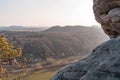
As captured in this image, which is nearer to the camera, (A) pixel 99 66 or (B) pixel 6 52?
(A) pixel 99 66

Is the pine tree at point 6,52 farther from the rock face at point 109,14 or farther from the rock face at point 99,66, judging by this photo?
the rock face at point 99,66

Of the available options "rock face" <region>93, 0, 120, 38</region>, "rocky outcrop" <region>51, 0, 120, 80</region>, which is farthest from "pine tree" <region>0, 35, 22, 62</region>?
"rocky outcrop" <region>51, 0, 120, 80</region>

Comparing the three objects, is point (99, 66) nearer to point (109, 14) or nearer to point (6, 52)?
point (109, 14)

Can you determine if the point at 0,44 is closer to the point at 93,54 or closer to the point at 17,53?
the point at 17,53

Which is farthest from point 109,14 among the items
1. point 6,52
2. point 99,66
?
point 6,52

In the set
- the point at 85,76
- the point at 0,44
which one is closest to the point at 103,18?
the point at 85,76

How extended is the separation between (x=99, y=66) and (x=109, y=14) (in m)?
7.96

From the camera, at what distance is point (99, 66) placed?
8.84 metres

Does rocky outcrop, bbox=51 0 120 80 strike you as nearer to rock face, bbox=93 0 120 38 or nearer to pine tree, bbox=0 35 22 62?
rock face, bbox=93 0 120 38

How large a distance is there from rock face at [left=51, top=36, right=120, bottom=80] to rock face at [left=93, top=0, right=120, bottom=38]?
572 cm

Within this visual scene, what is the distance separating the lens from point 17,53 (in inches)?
1742

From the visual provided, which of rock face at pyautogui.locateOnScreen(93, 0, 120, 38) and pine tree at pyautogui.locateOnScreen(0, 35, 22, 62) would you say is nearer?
rock face at pyautogui.locateOnScreen(93, 0, 120, 38)

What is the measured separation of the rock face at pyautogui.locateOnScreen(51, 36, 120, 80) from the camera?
844 cm

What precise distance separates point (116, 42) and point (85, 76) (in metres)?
1.81
